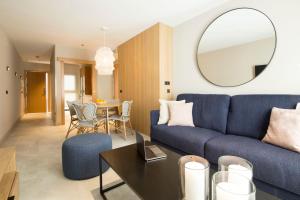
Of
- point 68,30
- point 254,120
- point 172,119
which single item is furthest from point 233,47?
point 68,30

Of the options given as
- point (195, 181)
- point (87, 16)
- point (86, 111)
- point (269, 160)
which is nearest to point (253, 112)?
point (269, 160)

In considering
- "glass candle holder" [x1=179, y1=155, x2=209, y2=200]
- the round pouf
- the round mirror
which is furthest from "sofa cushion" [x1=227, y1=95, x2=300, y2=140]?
the round pouf

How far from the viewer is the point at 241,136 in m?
1.96

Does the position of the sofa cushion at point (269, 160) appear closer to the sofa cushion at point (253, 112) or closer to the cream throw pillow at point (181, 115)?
the sofa cushion at point (253, 112)

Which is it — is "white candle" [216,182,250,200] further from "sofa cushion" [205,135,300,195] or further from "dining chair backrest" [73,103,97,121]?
"dining chair backrest" [73,103,97,121]

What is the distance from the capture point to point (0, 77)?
3.15 m

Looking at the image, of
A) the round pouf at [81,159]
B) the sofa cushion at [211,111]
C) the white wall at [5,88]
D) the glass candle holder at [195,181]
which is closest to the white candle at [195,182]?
the glass candle holder at [195,181]

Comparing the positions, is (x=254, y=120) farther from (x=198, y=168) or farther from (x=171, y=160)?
(x=198, y=168)

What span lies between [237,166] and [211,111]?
164 cm

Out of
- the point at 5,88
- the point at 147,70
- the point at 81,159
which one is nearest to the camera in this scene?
the point at 81,159

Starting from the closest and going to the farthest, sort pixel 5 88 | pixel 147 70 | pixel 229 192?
pixel 229 192, pixel 147 70, pixel 5 88

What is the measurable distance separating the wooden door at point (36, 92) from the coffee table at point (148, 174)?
25.0 feet

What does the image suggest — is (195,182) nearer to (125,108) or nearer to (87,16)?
(125,108)

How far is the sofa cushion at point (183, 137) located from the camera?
184cm
